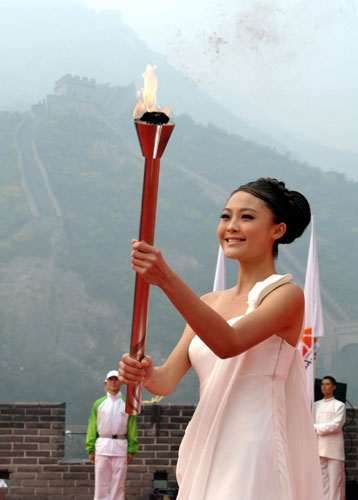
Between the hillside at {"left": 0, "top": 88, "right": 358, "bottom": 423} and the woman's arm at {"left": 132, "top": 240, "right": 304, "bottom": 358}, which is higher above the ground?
the hillside at {"left": 0, "top": 88, "right": 358, "bottom": 423}

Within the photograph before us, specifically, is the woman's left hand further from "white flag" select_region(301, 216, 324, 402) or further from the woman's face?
"white flag" select_region(301, 216, 324, 402)

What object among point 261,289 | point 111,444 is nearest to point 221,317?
point 261,289

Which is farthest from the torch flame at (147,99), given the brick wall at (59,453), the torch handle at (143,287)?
the brick wall at (59,453)

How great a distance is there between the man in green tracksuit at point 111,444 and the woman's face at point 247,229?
253 inches

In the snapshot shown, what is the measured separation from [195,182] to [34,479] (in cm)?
4123

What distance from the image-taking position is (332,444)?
9109 mm

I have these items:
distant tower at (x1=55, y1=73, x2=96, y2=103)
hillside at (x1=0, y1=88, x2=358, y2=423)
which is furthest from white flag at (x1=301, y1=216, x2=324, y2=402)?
distant tower at (x1=55, y1=73, x2=96, y2=103)

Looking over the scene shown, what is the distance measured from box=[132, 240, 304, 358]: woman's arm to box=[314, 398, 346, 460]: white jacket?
7016mm

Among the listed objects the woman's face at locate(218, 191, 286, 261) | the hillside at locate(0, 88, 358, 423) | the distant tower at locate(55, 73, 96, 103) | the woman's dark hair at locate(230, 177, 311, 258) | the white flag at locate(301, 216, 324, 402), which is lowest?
the woman's face at locate(218, 191, 286, 261)

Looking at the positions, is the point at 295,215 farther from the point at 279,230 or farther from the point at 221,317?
the point at 221,317

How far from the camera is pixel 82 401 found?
3906 centimetres

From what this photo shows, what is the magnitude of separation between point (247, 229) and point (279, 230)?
14cm

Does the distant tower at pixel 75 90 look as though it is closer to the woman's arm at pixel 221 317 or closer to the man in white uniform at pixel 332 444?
the man in white uniform at pixel 332 444

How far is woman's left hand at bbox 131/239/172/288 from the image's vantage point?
6.31 ft
